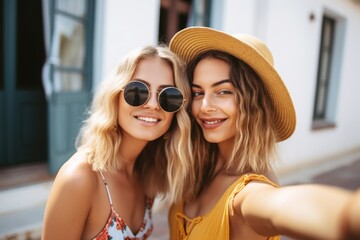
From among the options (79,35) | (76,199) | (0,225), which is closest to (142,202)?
(76,199)

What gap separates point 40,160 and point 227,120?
12.8ft

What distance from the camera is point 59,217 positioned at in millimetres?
1312

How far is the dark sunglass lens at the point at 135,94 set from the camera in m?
1.54

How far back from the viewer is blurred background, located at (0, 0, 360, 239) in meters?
3.62

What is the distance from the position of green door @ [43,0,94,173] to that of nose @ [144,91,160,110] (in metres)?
2.16

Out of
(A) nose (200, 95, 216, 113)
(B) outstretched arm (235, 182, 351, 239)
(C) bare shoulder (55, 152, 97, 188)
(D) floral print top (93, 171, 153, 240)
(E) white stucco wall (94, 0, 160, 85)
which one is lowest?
(D) floral print top (93, 171, 153, 240)

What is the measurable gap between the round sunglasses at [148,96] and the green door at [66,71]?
7.08 feet

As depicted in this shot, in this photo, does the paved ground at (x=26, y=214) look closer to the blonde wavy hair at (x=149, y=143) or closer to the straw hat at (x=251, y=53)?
the blonde wavy hair at (x=149, y=143)

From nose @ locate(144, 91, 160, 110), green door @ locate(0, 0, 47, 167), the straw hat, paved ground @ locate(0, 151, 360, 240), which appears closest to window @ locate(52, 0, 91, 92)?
green door @ locate(0, 0, 47, 167)

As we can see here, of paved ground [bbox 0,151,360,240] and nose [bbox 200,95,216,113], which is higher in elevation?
nose [bbox 200,95,216,113]

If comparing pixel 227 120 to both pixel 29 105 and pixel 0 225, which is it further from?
A: pixel 29 105

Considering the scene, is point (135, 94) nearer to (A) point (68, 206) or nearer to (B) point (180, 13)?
(A) point (68, 206)

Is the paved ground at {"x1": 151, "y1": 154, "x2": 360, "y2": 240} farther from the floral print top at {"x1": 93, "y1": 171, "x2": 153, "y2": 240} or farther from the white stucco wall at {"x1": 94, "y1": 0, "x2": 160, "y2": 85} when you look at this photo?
the floral print top at {"x1": 93, "y1": 171, "x2": 153, "y2": 240}

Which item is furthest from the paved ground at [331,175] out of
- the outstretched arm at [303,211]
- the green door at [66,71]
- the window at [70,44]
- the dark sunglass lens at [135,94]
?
the outstretched arm at [303,211]
